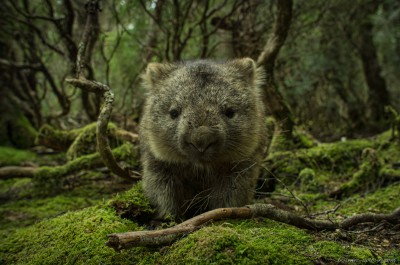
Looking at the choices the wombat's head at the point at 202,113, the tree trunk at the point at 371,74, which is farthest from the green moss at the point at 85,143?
the tree trunk at the point at 371,74

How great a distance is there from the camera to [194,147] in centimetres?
363

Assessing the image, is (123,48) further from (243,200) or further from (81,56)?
(243,200)

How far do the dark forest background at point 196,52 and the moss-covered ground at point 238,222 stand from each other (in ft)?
7.07

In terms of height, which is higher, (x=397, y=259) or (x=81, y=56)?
(x=81, y=56)

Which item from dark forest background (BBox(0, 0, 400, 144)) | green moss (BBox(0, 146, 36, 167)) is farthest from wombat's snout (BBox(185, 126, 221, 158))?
green moss (BBox(0, 146, 36, 167))

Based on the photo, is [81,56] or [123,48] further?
[123,48]

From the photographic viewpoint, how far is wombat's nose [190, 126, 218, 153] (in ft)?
11.4

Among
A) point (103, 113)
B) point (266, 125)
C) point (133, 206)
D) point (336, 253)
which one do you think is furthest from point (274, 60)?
point (336, 253)

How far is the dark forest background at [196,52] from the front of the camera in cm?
819

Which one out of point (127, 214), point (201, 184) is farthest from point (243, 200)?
point (127, 214)

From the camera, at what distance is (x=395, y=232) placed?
Result: 3600 millimetres

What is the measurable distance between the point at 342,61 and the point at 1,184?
1176cm

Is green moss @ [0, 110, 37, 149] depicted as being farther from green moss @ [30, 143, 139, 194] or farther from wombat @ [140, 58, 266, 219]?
wombat @ [140, 58, 266, 219]

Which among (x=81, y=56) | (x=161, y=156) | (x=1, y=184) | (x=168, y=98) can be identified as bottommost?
(x=1, y=184)
